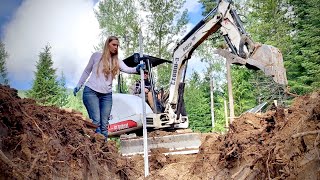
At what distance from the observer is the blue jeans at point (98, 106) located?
416 cm

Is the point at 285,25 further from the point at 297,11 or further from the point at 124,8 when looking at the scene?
the point at 124,8

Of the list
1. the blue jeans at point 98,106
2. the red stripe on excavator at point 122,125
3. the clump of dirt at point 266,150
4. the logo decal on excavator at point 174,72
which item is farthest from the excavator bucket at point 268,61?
the blue jeans at point 98,106

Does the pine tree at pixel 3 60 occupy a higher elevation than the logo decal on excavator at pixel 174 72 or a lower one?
lower

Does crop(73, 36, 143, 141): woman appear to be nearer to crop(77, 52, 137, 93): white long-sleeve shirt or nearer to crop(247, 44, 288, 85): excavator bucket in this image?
crop(77, 52, 137, 93): white long-sleeve shirt

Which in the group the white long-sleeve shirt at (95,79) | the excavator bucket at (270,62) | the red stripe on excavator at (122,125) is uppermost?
the excavator bucket at (270,62)

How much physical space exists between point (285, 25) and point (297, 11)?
1638mm

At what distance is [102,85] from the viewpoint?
4195mm

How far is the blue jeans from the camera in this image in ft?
13.6

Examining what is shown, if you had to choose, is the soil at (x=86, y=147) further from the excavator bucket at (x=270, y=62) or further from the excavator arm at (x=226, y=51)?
the excavator arm at (x=226, y=51)

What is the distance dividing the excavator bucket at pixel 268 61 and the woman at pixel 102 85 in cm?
278

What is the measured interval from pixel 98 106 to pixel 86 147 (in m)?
1.28

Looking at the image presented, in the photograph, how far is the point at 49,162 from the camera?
2248mm

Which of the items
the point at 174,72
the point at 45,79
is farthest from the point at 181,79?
the point at 45,79

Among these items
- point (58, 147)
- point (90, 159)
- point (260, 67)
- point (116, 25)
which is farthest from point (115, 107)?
point (116, 25)
